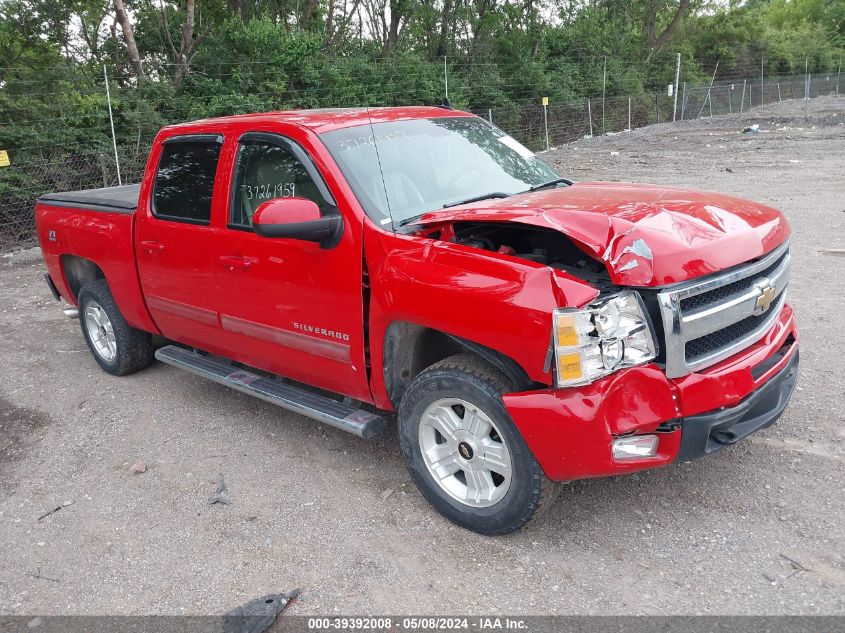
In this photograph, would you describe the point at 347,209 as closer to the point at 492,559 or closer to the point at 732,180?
the point at 492,559

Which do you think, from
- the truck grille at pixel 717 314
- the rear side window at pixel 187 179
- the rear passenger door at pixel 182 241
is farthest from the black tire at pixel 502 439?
the rear side window at pixel 187 179

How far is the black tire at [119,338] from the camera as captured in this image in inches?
225

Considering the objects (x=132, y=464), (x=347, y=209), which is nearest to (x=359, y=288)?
(x=347, y=209)

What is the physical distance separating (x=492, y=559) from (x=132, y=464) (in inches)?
95.1

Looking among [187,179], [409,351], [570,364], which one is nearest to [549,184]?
[409,351]

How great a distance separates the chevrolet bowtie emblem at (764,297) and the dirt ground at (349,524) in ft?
3.15

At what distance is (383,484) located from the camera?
157 inches

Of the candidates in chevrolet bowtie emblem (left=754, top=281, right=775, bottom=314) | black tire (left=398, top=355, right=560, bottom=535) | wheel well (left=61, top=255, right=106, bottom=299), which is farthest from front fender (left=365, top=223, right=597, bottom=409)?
wheel well (left=61, top=255, right=106, bottom=299)

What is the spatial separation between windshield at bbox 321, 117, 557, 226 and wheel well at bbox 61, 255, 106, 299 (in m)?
3.04

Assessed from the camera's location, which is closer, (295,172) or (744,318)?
(744,318)

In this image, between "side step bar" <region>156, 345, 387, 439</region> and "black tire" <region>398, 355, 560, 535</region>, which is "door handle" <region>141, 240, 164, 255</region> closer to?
"side step bar" <region>156, 345, 387, 439</region>

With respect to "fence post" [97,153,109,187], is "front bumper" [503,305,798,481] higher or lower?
lower

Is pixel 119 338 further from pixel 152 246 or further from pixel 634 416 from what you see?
pixel 634 416

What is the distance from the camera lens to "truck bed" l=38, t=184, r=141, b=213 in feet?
17.6
